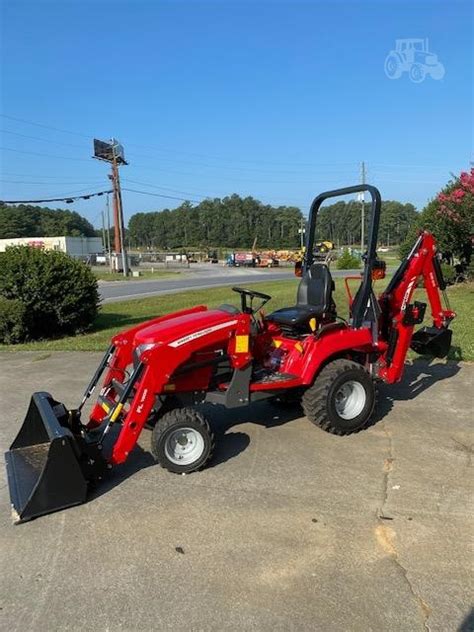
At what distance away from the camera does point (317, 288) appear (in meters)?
5.31

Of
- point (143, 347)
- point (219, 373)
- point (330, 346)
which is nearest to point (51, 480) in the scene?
point (143, 347)

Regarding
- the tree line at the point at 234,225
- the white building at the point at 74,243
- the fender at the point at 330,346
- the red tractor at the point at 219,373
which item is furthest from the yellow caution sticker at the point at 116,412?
the tree line at the point at 234,225

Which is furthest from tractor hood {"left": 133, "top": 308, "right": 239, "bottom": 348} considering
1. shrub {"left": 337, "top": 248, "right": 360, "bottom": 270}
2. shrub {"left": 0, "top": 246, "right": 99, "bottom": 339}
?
shrub {"left": 337, "top": 248, "right": 360, "bottom": 270}

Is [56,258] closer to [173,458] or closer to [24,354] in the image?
[24,354]

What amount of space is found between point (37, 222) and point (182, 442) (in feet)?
460

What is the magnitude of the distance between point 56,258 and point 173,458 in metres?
8.13

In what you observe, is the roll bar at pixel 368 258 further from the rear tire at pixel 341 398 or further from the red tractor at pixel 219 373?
the rear tire at pixel 341 398

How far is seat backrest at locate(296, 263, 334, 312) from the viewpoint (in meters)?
5.20

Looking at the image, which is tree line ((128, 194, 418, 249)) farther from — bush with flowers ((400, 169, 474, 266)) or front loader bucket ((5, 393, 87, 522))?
front loader bucket ((5, 393, 87, 522))

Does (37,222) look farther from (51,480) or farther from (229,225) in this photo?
(51,480)

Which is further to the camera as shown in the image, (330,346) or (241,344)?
(330,346)

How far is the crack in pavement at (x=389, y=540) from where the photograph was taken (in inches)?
106

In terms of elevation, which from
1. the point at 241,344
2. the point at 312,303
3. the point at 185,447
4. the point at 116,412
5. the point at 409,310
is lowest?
the point at 185,447

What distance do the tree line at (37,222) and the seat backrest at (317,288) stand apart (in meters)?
116
